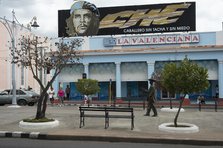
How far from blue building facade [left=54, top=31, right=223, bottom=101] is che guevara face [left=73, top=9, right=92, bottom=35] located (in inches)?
80.6

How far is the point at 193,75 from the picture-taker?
14.9 metres

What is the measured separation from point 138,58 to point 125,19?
15.7 feet

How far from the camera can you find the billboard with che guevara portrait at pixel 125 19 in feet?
128

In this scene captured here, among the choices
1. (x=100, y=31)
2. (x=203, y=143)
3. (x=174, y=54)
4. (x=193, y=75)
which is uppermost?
→ (x=100, y=31)

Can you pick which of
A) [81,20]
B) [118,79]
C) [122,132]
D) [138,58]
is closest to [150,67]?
[138,58]

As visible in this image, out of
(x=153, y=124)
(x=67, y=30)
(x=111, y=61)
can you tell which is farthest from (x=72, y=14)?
(x=153, y=124)

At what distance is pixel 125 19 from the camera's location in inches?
1592

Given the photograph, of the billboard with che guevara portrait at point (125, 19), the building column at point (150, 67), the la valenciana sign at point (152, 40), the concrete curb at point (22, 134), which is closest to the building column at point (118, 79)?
the la valenciana sign at point (152, 40)

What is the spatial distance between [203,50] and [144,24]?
22.0 feet

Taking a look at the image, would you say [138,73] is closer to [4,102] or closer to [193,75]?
[4,102]

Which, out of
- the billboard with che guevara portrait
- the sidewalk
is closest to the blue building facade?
the billboard with che guevara portrait

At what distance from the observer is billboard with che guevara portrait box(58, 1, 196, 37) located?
38938mm

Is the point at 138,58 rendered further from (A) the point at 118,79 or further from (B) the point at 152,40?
(A) the point at 118,79

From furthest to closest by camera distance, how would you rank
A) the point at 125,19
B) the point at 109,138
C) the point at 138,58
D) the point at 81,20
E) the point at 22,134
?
the point at 81,20, the point at 125,19, the point at 138,58, the point at 22,134, the point at 109,138
